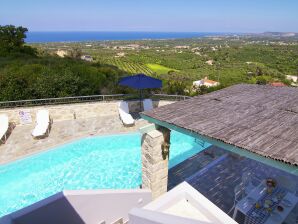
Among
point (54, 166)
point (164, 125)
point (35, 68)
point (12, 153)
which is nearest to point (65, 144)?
point (54, 166)

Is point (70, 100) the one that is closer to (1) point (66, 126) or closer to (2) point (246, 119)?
(1) point (66, 126)

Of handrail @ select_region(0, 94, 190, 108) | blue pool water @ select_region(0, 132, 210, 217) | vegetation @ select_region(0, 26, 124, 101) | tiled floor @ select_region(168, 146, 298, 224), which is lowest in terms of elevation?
blue pool water @ select_region(0, 132, 210, 217)

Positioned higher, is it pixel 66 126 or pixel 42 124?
pixel 42 124

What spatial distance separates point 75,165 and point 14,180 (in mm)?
2441

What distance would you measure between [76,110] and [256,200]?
11.7m

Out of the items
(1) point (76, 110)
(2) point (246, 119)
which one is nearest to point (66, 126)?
(1) point (76, 110)

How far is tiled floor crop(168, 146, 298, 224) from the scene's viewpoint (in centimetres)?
793

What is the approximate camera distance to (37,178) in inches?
406

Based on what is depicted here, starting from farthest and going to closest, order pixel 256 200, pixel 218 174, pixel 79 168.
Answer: pixel 79 168 → pixel 218 174 → pixel 256 200

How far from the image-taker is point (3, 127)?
1285 centimetres

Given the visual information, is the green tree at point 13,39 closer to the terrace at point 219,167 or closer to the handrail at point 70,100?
the handrail at point 70,100

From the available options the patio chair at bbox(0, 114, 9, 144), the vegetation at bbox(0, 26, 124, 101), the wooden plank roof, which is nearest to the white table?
the wooden plank roof

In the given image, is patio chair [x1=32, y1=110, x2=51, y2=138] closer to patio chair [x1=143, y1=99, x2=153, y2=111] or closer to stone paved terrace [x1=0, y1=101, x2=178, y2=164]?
stone paved terrace [x1=0, y1=101, x2=178, y2=164]

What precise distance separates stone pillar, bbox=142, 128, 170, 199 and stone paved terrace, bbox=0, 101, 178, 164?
263 inches
